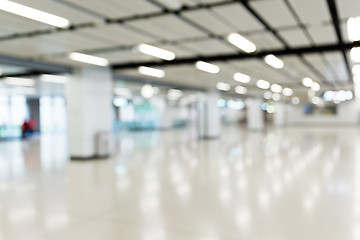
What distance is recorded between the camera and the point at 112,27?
673cm

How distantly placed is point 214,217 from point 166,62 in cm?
687

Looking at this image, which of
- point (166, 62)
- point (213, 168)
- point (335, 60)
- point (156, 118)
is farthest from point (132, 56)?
point (156, 118)

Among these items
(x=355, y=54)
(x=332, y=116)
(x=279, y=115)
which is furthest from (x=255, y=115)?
(x=355, y=54)

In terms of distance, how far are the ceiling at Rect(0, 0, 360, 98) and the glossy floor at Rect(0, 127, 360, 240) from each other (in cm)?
354

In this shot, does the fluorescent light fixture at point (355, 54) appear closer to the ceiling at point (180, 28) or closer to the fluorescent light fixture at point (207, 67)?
the ceiling at point (180, 28)

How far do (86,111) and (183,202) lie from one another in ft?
24.8

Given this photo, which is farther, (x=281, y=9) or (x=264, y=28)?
(x=264, y=28)

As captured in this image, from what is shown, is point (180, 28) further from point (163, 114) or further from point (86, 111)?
point (163, 114)

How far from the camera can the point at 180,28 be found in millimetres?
6914

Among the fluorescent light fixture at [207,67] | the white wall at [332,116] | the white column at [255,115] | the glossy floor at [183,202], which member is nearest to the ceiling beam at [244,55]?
the fluorescent light fixture at [207,67]

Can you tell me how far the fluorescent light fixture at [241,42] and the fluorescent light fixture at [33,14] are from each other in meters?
3.80

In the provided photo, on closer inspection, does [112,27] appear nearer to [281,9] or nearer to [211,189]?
[281,9]

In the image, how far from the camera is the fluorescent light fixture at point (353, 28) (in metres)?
6.39

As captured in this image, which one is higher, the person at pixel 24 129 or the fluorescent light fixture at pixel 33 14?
the fluorescent light fixture at pixel 33 14
